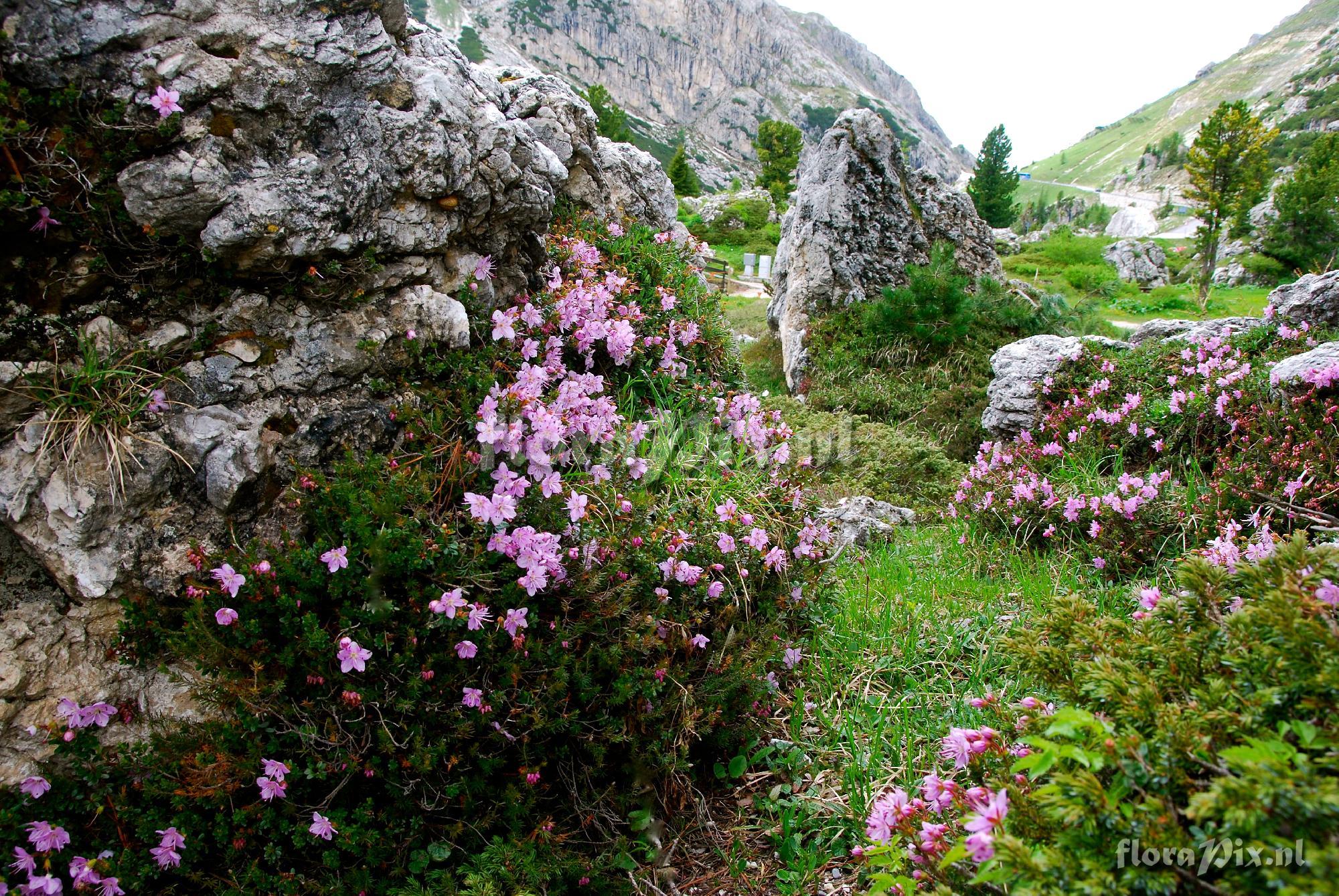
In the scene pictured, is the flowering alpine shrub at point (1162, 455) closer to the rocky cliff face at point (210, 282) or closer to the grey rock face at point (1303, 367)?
the grey rock face at point (1303, 367)

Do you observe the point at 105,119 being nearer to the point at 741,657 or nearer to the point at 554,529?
the point at 554,529

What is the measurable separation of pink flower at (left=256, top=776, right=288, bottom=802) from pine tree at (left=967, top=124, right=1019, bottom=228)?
3795 centimetres

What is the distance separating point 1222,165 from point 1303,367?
27641 millimetres

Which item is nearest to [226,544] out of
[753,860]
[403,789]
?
[403,789]

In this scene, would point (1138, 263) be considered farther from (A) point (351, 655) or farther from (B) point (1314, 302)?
(A) point (351, 655)

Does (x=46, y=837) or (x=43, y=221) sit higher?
(x=43, y=221)

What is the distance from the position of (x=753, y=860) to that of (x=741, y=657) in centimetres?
67

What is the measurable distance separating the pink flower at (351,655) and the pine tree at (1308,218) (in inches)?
1146

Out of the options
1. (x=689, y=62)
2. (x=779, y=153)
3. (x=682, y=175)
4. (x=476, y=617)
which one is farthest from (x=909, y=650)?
(x=689, y=62)

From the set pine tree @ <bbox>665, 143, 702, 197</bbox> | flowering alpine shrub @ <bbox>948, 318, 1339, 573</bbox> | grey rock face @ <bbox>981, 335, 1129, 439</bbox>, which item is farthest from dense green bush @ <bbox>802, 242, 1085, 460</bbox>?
pine tree @ <bbox>665, 143, 702, 197</bbox>

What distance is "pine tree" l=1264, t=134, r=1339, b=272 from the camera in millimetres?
21250

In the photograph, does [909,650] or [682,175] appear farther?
[682,175]

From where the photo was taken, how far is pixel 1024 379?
Result: 5.99 metres

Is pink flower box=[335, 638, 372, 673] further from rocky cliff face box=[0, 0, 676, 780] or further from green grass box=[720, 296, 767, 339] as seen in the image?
green grass box=[720, 296, 767, 339]
